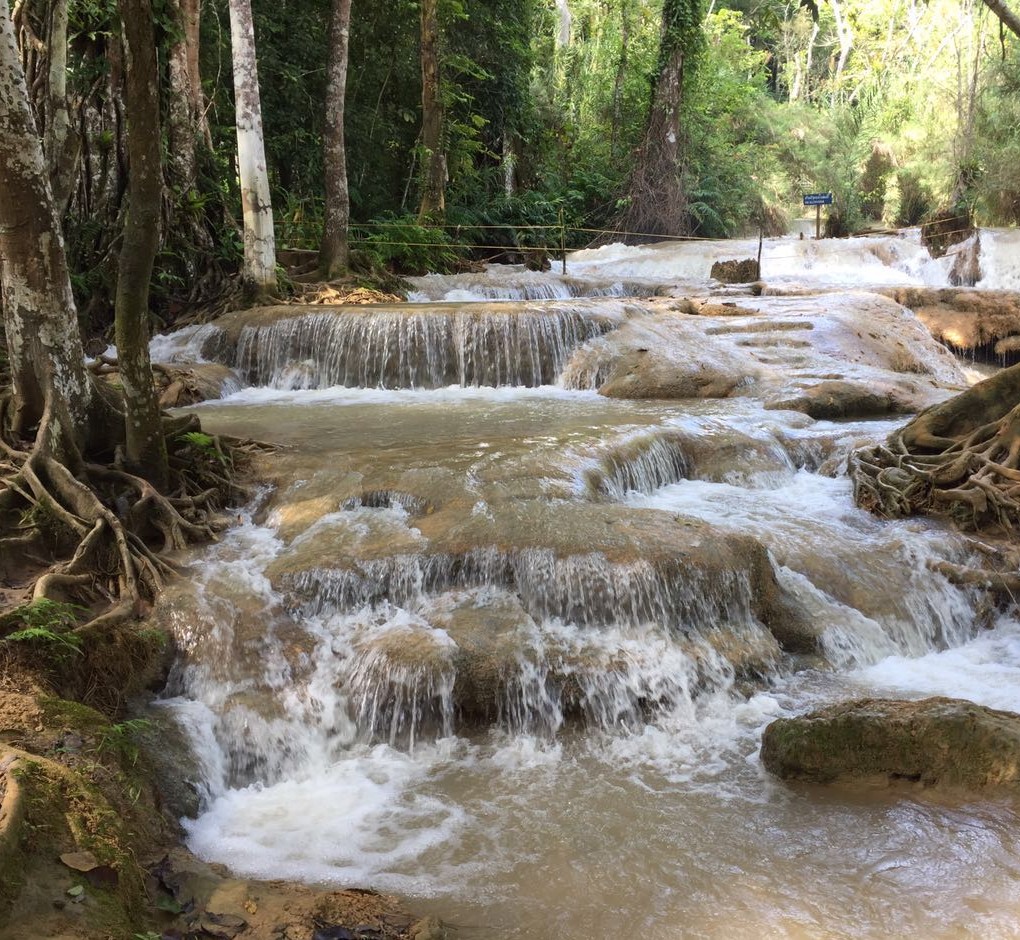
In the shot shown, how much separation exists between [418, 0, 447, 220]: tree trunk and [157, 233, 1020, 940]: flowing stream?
1082cm

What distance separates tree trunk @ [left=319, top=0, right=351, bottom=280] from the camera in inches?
508

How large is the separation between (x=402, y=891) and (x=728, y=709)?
2.27 meters

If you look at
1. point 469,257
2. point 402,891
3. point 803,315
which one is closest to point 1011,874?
point 402,891

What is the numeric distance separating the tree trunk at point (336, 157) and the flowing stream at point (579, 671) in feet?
20.5

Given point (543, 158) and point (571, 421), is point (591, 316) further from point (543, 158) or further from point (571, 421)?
point (543, 158)

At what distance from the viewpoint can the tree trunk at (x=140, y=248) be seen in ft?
14.6

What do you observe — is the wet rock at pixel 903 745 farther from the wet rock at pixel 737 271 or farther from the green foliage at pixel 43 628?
the wet rock at pixel 737 271

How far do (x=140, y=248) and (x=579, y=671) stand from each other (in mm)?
3674

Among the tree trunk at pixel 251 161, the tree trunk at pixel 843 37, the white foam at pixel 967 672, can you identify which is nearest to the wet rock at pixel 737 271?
the tree trunk at pixel 251 161

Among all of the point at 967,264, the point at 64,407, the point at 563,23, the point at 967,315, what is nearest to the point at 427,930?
the point at 64,407

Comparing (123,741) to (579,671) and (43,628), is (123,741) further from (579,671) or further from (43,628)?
(579,671)

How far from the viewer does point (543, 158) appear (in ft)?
81.9

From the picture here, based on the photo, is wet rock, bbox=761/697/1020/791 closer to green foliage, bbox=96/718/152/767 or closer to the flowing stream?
the flowing stream

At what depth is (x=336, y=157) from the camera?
13523mm
